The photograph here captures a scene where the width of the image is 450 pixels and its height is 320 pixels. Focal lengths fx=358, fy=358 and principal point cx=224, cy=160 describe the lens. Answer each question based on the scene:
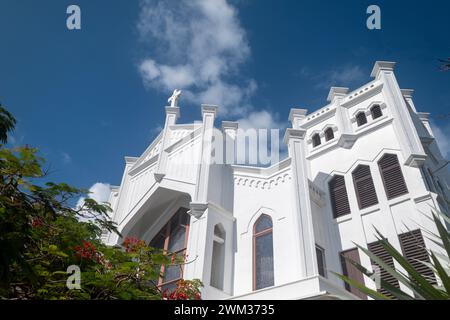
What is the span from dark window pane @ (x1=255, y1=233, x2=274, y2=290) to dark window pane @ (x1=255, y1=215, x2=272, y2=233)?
0.94 feet

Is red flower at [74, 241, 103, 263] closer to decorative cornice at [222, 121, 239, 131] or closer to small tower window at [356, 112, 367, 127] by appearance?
decorative cornice at [222, 121, 239, 131]

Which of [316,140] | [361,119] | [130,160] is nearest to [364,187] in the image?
[361,119]

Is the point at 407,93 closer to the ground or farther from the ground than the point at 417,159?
farther from the ground

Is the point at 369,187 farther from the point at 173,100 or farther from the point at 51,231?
the point at 51,231

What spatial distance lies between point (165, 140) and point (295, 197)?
6.54 m

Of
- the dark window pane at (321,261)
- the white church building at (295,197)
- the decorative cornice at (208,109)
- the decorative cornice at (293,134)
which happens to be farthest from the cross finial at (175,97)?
the dark window pane at (321,261)

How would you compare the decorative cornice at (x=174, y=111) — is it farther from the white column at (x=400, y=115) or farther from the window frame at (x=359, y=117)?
the white column at (x=400, y=115)

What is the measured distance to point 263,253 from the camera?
1108 cm

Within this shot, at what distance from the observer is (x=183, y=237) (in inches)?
522

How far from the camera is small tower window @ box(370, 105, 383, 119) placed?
1437cm

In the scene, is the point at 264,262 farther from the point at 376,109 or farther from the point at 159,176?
the point at 376,109

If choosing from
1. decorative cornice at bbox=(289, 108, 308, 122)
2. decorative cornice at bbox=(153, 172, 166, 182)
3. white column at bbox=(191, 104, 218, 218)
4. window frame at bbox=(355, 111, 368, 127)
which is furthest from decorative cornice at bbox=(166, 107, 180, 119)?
window frame at bbox=(355, 111, 368, 127)
